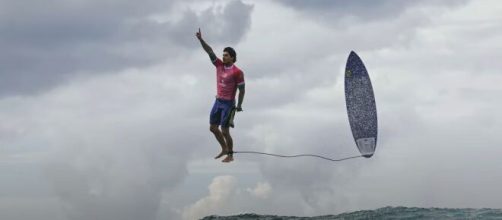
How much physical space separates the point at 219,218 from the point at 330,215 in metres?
4.52

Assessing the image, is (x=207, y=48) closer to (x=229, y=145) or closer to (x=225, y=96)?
(x=225, y=96)

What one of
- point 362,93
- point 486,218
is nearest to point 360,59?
point 362,93

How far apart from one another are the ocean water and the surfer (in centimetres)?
539

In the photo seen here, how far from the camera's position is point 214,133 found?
59.6ft

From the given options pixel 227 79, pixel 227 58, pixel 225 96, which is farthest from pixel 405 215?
pixel 227 58

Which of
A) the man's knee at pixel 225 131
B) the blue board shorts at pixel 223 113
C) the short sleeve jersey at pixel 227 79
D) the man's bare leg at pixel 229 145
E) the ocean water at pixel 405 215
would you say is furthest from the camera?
the ocean water at pixel 405 215

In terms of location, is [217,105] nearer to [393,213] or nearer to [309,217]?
[309,217]

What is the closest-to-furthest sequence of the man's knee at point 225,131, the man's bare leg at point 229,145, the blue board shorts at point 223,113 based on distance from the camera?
1. the blue board shorts at point 223,113
2. the man's knee at point 225,131
3. the man's bare leg at point 229,145

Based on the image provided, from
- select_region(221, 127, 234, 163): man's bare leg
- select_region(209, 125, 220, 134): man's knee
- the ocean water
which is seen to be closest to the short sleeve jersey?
select_region(209, 125, 220, 134): man's knee

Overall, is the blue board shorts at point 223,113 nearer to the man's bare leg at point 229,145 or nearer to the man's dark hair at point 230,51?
the man's bare leg at point 229,145

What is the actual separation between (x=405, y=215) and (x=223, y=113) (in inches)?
358

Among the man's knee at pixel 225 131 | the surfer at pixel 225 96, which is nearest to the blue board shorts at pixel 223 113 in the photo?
the surfer at pixel 225 96

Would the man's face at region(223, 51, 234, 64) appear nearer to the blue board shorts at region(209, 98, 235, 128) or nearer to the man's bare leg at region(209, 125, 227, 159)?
the blue board shorts at region(209, 98, 235, 128)

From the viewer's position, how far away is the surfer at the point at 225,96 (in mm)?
17562
